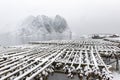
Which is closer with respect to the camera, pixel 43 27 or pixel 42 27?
pixel 42 27

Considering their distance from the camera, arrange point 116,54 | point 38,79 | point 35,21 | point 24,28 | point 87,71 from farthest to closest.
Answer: point 35,21 < point 24,28 < point 116,54 < point 87,71 < point 38,79

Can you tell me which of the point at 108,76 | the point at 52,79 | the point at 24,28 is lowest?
the point at 52,79

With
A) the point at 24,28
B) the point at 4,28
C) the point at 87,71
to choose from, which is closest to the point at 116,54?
the point at 87,71

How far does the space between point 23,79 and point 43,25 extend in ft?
312

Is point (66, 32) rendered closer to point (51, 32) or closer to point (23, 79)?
point (51, 32)

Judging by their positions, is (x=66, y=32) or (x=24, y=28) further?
(x=66, y=32)

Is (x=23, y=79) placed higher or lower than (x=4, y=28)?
lower

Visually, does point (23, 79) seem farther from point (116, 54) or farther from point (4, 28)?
point (4, 28)

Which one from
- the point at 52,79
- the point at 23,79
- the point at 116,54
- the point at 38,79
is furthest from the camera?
the point at 116,54

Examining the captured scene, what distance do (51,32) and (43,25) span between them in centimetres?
814

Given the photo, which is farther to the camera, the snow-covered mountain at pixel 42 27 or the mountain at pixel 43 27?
the mountain at pixel 43 27

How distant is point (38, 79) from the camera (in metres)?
4.61

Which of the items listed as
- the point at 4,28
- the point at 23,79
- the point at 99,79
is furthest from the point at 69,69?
the point at 4,28

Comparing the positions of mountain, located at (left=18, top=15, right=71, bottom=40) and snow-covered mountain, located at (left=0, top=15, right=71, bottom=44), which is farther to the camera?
mountain, located at (left=18, top=15, right=71, bottom=40)
